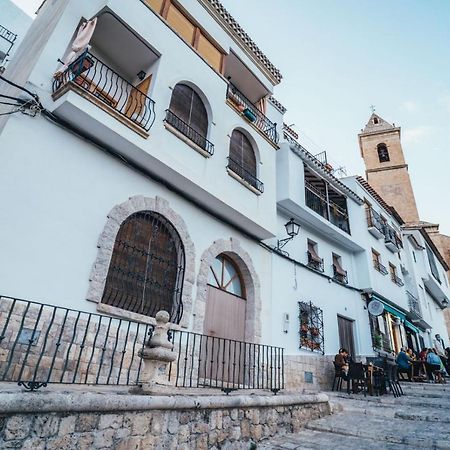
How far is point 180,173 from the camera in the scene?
7152 millimetres

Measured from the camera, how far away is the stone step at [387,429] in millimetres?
4750

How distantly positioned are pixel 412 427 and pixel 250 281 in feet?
15.4

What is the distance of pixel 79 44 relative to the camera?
6.22 m

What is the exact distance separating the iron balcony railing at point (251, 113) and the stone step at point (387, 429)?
823 centimetres

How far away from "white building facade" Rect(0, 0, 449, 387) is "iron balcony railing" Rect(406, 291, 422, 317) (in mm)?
6516

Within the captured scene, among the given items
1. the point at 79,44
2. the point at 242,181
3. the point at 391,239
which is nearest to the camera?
the point at 79,44

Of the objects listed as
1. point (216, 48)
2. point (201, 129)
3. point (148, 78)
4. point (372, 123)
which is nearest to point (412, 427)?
point (201, 129)

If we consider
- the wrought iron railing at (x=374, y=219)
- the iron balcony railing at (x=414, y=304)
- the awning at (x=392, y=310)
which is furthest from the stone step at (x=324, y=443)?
the iron balcony railing at (x=414, y=304)

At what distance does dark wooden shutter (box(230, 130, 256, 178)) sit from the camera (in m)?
9.54

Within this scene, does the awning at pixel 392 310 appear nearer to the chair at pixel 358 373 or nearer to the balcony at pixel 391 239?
the balcony at pixel 391 239

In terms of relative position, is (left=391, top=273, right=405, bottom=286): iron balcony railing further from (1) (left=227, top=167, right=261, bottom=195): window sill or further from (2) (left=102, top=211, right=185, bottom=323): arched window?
(2) (left=102, top=211, right=185, bottom=323): arched window

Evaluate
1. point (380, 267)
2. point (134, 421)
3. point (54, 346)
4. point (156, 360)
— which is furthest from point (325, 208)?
point (134, 421)

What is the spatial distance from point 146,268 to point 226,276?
2789 millimetres

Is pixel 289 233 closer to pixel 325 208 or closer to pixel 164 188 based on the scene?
pixel 325 208
